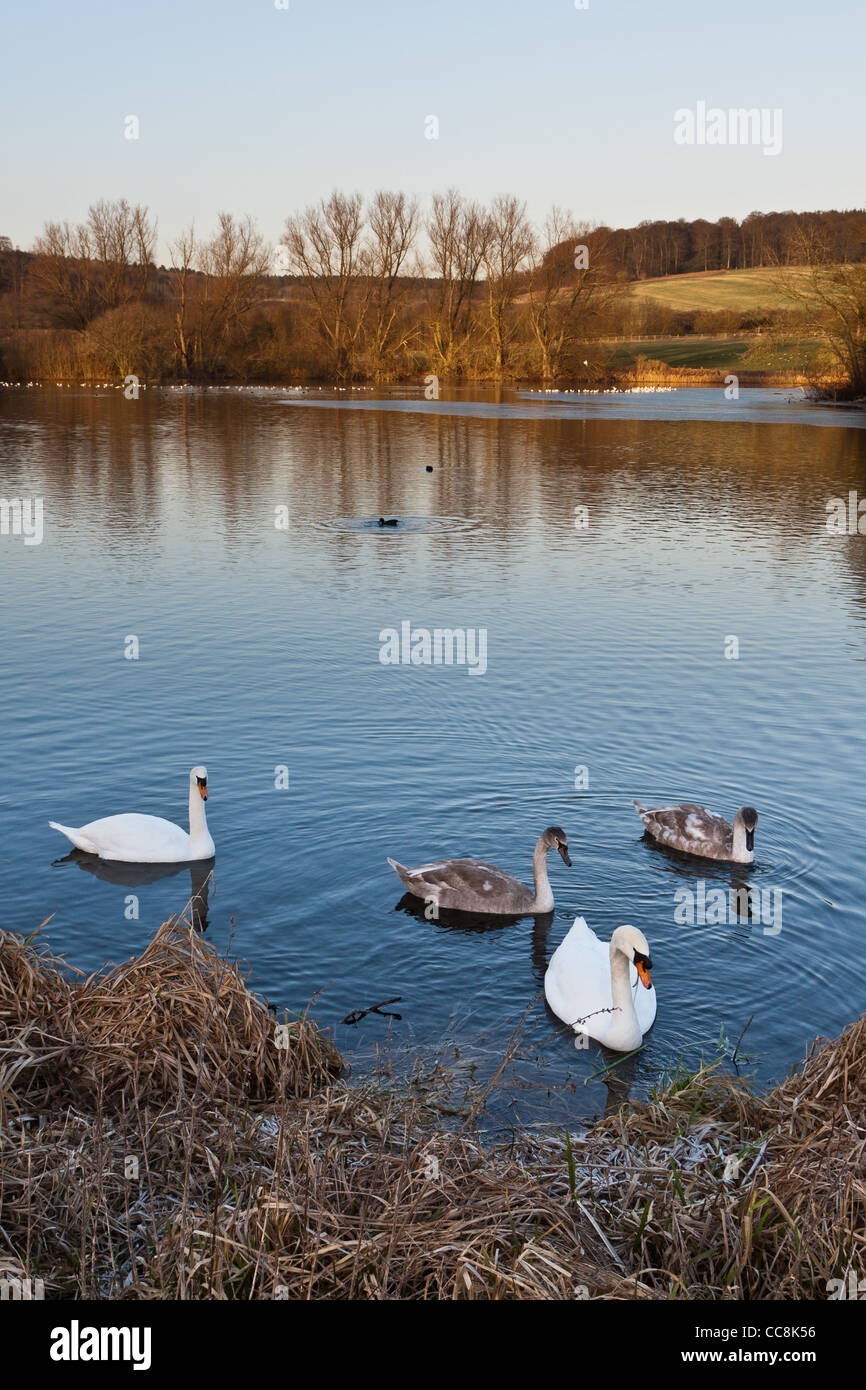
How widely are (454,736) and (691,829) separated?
10.8 feet

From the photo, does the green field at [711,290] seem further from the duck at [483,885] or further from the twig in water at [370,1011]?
the twig in water at [370,1011]

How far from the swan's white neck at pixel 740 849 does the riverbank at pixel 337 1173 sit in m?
3.07

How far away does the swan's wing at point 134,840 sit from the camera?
9.09 m

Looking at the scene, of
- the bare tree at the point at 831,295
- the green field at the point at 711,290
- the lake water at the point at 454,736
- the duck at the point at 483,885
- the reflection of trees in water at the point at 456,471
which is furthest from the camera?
the green field at the point at 711,290

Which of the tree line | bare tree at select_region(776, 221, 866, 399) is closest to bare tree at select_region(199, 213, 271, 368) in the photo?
the tree line

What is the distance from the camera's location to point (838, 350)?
55.4 meters

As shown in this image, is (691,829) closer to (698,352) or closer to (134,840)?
(134,840)

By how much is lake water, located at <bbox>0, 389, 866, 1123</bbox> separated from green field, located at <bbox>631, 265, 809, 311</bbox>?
93.2 m

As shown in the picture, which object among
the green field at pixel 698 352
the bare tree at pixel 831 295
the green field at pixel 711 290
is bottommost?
the bare tree at pixel 831 295

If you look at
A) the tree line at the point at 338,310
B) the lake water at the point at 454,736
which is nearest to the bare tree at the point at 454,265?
the tree line at the point at 338,310

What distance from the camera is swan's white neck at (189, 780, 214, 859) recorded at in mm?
9148

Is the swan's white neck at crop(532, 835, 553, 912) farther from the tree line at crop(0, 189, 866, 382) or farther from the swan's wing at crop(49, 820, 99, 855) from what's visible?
the tree line at crop(0, 189, 866, 382)
